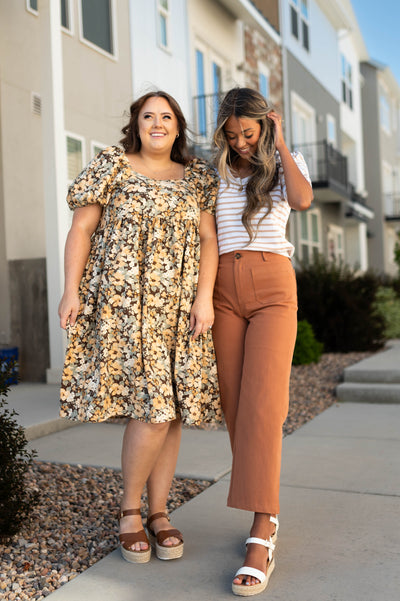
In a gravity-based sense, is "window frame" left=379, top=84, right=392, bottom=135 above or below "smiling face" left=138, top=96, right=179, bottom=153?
above

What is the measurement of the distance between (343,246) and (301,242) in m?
3.95

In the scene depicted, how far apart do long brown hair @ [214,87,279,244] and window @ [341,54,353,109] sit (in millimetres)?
17937

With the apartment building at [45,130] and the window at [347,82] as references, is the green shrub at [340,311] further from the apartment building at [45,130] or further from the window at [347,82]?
the window at [347,82]

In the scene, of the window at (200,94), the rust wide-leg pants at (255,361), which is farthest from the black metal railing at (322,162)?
the rust wide-leg pants at (255,361)

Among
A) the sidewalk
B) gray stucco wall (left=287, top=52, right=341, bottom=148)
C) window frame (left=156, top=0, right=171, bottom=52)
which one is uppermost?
gray stucco wall (left=287, top=52, right=341, bottom=148)

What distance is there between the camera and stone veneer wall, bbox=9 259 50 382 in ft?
22.6

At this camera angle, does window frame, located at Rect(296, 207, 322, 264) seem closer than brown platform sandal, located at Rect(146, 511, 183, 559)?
No

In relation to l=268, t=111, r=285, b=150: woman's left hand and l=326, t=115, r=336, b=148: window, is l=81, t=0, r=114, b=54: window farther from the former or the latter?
l=326, t=115, r=336, b=148: window

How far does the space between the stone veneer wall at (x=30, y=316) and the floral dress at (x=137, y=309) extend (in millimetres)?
4358

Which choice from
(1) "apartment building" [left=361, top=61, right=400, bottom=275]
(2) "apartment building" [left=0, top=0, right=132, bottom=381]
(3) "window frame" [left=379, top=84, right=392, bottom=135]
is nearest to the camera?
(2) "apartment building" [left=0, top=0, right=132, bottom=381]

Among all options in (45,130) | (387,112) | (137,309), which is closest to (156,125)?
(137,309)

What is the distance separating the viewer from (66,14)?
796 cm

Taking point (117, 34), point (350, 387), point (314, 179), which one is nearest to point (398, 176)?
point (314, 179)

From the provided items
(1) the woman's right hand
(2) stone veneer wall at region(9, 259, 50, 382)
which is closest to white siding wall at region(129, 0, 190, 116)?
(2) stone veneer wall at region(9, 259, 50, 382)
